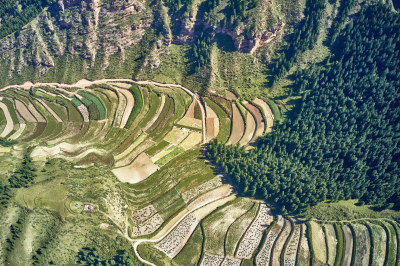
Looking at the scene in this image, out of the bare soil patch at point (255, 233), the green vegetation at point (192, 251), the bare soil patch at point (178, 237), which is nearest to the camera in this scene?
the green vegetation at point (192, 251)

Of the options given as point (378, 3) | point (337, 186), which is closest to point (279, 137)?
point (337, 186)

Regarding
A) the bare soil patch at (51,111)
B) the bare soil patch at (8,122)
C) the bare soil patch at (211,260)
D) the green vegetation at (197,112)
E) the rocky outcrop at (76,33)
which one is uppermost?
the rocky outcrop at (76,33)

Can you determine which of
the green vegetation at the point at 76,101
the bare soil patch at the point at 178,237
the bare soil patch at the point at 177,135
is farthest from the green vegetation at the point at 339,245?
the green vegetation at the point at 76,101

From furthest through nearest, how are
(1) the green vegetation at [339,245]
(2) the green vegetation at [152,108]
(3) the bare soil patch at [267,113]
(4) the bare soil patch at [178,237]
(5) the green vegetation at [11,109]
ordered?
(5) the green vegetation at [11,109] < (2) the green vegetation at [152,108] < (3) the bare soil patch at [267,113] < (4) the bare soil patch at [178,237] < (1) the green vegetation at [339,245]

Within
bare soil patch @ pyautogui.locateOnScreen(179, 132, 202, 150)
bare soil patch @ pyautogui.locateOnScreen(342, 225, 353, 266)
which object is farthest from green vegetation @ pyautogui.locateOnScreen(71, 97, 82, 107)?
bare soil patch @ pyautogui.locateOnScreen(342, 225, 353, 266)

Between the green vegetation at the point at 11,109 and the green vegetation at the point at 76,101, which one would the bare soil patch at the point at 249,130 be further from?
the green vegetation at the point at 11,109

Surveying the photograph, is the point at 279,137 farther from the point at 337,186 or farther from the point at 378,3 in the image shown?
the point at 378,3

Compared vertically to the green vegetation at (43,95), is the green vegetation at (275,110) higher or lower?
higher

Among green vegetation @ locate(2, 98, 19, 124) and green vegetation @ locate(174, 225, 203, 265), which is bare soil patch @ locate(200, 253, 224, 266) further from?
green vegetation @ locate(2, 98, 19, 124)
